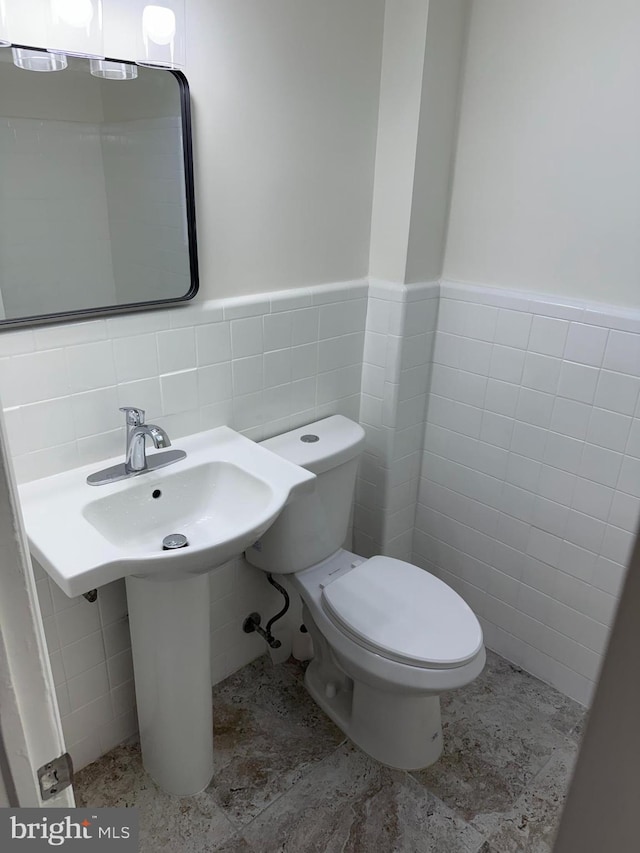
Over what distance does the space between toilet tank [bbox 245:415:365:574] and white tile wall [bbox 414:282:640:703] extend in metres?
0.42

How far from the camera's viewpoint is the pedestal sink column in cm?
142

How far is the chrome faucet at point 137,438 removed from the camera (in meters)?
1.37

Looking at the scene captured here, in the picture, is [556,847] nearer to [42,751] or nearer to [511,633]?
[42,751]

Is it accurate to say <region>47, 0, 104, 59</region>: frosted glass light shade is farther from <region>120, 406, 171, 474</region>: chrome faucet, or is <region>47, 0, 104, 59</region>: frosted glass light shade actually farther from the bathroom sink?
the bathroom sink

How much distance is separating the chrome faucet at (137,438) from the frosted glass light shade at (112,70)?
69cm

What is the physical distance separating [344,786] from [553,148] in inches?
70.0

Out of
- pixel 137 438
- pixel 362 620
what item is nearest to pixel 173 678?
pixel 362 620

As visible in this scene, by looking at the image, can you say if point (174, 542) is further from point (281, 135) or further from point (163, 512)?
point (281, 135)

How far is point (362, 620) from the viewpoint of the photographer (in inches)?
62.9

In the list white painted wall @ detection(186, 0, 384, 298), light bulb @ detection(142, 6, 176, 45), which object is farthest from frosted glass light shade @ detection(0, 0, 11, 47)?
white painted wall @ detection(186, 0, 384, 298)

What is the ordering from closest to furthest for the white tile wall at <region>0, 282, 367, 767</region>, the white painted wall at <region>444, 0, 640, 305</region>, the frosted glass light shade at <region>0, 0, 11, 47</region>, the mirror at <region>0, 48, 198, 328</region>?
the frosted glass light shade at <region>0, 0, 11, 47</region> → the mirror at <region>0, 48, 198, 328</region> → the white tile wall at <region>0, 282, 367, 767</region> → the white painted wall at <region>444, 0, 640, 305</region>

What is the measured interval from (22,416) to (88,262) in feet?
1.19

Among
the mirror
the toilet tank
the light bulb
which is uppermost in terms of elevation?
the light bulb

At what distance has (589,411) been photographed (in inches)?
67.7
